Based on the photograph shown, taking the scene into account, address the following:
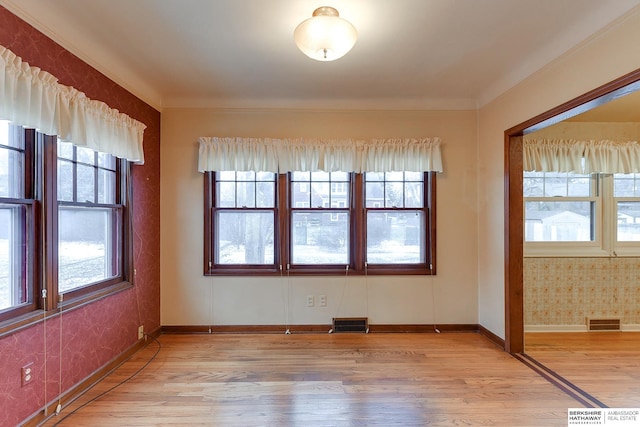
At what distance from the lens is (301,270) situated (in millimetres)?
3463

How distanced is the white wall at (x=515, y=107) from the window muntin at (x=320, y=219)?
1473 millimetres

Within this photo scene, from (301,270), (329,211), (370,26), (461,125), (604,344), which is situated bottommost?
(604,344)

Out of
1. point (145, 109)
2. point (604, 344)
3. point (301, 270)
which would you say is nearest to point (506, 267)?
point (604, 344)

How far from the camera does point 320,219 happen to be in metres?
3.50

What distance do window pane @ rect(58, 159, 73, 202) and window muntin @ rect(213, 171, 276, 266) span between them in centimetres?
137

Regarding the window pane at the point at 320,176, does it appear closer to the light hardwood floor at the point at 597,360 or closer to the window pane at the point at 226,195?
the window pane at the point at 226,195

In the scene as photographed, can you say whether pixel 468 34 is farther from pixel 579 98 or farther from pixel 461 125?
pixel 461 125

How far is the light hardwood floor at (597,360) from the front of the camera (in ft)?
7.35

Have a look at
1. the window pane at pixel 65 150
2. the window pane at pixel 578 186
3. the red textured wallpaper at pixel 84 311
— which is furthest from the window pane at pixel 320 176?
the window pane at pixel 578 186

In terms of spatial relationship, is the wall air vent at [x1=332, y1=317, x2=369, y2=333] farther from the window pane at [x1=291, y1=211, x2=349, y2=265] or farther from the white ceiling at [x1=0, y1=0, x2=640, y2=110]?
the white ceiling at [x1=0, y1=0, x2=640, y2=110]

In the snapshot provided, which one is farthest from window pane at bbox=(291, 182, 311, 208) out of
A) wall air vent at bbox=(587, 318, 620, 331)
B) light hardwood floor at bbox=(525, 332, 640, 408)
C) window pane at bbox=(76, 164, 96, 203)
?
wall air vent at bbox=(587, 318, 620, 331)

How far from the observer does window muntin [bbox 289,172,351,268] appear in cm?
348

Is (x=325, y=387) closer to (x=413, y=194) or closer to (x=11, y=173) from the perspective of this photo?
(x=413, y=194)

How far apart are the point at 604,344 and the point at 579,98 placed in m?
2.57
